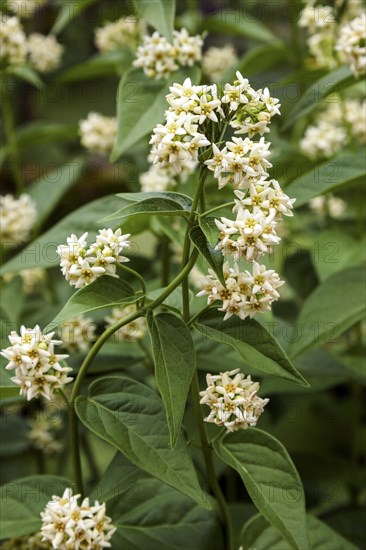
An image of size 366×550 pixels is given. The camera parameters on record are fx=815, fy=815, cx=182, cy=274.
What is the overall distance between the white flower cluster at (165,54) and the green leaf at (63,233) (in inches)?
6.5

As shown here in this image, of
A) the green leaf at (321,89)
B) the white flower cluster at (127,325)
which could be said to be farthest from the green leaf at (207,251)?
the green leaf at (321,89)

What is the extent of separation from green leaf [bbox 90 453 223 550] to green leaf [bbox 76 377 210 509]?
0.10 metres

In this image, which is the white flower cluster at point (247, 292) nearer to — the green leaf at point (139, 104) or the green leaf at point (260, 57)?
the green leaf at point (139, 104)

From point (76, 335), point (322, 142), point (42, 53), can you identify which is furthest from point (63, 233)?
point (42, 53)

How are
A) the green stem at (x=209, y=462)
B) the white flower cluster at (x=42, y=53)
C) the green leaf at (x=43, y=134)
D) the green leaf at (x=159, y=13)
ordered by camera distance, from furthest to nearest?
the white flower cluster at (x=42, y=53) → the green leaf at (x=43, y=134) → the green leaf at (x=159, y=13) → the green stem at (x=209, y=462)

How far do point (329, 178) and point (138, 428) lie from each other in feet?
1.34

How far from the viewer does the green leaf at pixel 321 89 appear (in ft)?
3.25

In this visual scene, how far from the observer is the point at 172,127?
65 centimetres

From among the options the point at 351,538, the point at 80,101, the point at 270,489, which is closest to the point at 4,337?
the point at 270,489

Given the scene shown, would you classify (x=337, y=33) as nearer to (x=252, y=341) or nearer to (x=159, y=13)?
(x=159, y=13)

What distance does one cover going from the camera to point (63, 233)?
100 cm

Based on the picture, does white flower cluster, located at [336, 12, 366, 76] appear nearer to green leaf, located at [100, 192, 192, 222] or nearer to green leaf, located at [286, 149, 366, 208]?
green leaf, located at [286, 149, 366, 208]

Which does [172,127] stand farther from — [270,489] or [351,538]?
[351,538]

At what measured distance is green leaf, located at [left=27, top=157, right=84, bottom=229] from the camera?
128 cm
